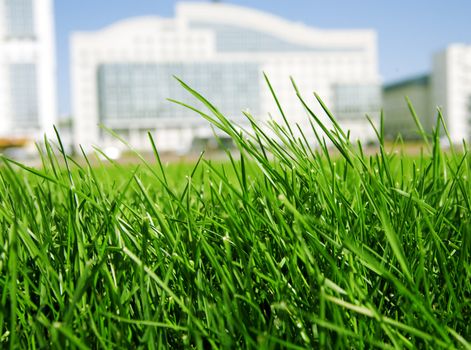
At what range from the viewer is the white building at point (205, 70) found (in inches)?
1444

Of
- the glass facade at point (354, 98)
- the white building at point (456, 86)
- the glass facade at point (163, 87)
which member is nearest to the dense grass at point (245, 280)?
the glass facade at point (163, 87)

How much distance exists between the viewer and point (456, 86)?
40375 mm

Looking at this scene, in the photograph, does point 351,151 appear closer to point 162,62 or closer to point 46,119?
point 162,62

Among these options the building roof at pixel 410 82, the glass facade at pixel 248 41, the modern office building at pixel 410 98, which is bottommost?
the modern office building at pixel 410 98

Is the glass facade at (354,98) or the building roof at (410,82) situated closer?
the glass facade at (354,98)

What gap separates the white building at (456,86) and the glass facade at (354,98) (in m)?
5.15

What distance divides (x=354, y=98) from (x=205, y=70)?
32.8 feet

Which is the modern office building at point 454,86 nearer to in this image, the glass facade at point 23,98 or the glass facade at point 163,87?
the glass facade at point 163,87

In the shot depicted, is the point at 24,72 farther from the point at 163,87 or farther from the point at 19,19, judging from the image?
the point at 163,87

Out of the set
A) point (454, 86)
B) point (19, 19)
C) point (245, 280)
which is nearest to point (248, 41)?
point (454, 86)

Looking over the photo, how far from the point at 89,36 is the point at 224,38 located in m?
10.2

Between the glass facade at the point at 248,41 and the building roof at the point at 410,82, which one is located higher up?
the glass facade at the point at 248,41

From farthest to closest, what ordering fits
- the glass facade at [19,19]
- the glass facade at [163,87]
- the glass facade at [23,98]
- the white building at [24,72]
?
the glass facade at [19,19] → the glass facade at [23,98] → the white building at [24,72] → the glass facade at [163,87]

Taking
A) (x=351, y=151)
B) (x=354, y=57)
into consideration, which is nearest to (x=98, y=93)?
(x=354, y=57)
